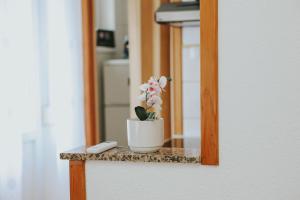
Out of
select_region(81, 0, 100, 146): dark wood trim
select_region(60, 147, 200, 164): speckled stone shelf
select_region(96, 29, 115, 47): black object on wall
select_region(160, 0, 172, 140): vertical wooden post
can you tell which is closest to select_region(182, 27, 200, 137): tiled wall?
select_region(160, 0, 172, 140): vertical wooden post

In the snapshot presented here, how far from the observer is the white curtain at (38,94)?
2.56 meters

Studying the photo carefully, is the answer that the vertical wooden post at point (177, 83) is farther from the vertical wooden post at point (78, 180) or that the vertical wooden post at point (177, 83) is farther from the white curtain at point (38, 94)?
the vertical wooden post at point (78, 180)

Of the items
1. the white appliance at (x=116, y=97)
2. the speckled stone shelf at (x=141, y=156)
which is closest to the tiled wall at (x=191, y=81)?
the white appliance at (x=116, y=97)

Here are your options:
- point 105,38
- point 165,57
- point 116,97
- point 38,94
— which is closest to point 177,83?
point 165,57

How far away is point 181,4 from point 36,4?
948 mm

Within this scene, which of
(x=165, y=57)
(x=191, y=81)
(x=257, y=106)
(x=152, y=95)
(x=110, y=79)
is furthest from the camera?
(x=110, y=79)

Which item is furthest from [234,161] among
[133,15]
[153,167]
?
[133,15]

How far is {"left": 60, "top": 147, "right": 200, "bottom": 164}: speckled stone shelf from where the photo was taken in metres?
1.42

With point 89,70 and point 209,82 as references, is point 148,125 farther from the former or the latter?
point 89,70

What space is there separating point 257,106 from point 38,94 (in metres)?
1.78

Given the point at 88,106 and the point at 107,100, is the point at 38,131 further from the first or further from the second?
the point at 107,100

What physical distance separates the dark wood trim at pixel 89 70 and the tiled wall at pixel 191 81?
70 centimetres

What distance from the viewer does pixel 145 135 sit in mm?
1445

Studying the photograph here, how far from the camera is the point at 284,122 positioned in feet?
4.42
